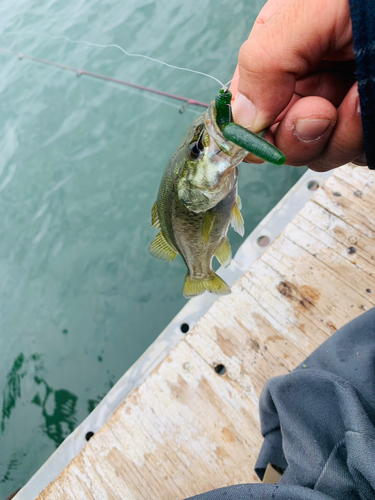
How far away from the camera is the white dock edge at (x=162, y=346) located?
295cm

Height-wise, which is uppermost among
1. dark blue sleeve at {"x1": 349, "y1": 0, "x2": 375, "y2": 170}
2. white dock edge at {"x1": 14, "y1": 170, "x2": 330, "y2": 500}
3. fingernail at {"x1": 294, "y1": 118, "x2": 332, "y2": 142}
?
dark blue sleeve at {"x1": 349, "y1": 0, "x2": 375, "y2": 170}

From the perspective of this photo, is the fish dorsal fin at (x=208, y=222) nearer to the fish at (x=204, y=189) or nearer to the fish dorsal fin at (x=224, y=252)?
the fish at (x=204, y=189)

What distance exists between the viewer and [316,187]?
3.61 meters

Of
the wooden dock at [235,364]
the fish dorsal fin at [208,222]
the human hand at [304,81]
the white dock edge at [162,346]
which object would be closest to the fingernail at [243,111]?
the human hand at [304,81]

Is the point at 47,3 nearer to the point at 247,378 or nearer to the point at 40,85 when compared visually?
the point at 40,85

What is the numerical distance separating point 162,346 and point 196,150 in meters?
2.23

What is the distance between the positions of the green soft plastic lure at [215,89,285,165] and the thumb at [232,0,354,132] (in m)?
0.09

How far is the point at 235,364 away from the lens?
9.21 feet

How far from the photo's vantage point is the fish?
124 centimetres

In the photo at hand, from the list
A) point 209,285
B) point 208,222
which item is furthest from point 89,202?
point 208,222

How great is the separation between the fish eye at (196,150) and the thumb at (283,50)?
0.73 ft

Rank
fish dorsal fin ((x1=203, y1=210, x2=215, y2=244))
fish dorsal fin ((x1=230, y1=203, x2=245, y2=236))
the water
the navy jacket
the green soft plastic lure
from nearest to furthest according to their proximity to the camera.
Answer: the green soft plastic lure, the navy jacket, fish dorsal fin ((x1=203, y1=210, x2=215, y2=244)), fish dorsal fin ((x1=230, y1=203, x2=245, y2=236)), the water

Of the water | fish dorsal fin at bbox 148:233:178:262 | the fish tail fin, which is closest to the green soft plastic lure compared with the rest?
fish dorsal fin at bbox 148:233:178:262

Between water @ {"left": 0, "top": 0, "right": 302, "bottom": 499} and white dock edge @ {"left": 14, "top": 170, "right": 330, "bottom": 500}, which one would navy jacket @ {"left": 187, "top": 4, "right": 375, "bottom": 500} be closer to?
white dock edge @ {"left": 14, "top": 170, "right": 330, "bottom": 500}
